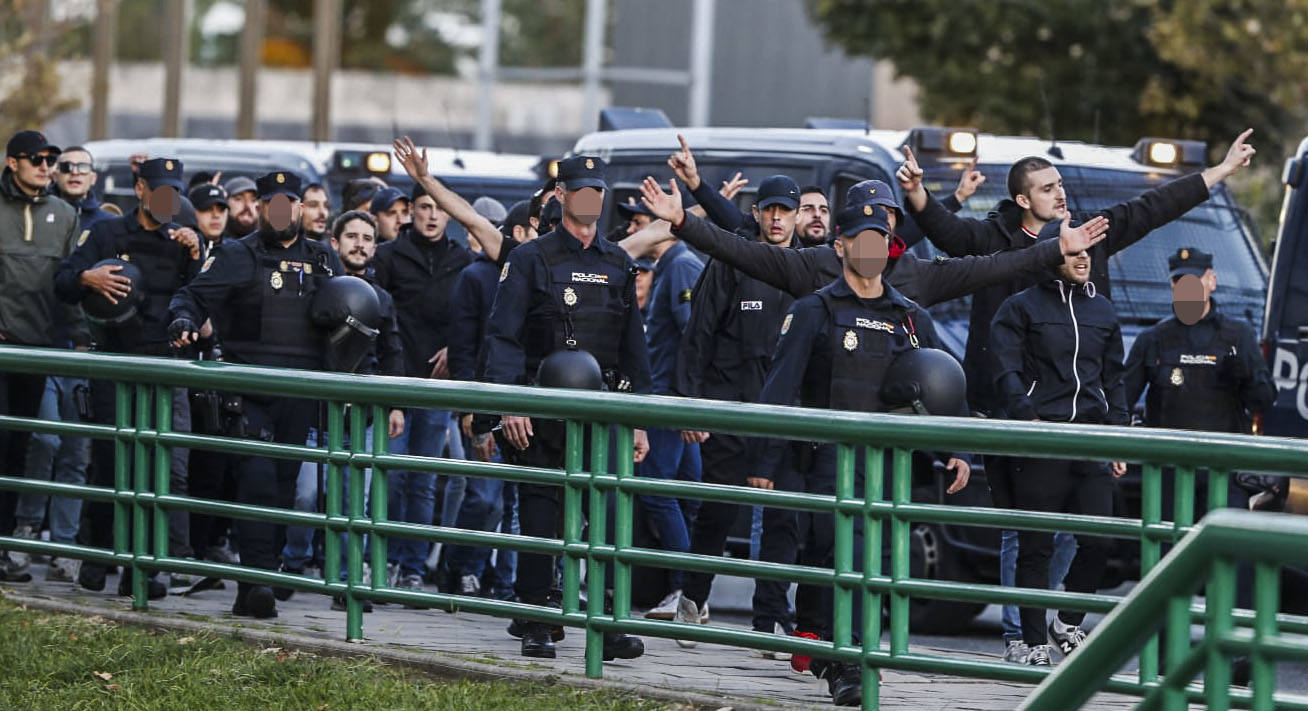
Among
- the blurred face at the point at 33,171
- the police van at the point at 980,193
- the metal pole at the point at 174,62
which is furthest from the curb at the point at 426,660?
the metal pole at the point at 174,62

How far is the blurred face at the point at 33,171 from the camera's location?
10.2 meters

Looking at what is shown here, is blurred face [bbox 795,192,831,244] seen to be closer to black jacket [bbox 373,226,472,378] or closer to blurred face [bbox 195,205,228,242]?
black jacket [bbox 373,226,472,378]

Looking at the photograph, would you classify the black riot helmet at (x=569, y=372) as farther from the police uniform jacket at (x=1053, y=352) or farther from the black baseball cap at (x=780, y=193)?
the police uniform jacket at (x=1053, y=352)

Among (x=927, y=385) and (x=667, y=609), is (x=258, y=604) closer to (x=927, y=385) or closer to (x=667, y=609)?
(x=667, y=609)

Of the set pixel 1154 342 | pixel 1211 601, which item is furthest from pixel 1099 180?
pixel 1211 601

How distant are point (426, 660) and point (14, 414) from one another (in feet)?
11.1

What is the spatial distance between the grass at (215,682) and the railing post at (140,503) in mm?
313

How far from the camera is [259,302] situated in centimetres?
920

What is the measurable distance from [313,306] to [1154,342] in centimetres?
346

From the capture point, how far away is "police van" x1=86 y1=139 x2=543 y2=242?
12.9 m

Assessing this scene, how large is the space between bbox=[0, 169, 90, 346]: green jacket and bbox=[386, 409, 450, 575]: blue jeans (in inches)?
66.9

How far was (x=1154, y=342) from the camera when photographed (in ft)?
30.9

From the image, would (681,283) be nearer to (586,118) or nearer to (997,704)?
(997,704)

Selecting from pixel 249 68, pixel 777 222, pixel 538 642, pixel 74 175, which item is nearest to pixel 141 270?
pixel 74 175
